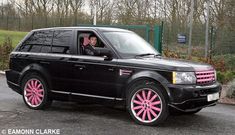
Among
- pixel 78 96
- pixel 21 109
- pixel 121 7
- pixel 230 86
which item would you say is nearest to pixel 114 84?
pixel 78 96

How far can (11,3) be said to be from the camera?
55688mm

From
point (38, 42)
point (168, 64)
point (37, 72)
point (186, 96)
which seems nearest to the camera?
point (186, 96)

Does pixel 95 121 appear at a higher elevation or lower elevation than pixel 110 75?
lower

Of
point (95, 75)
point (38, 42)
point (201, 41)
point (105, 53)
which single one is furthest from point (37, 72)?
point (201, 41)

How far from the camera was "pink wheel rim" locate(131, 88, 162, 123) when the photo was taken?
22.4 ft

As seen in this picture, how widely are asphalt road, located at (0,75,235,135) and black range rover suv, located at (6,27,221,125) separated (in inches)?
10.5

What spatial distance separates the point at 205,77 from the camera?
22.9 feet

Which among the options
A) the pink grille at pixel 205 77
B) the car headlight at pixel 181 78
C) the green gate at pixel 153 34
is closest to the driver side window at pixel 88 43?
the car headlight at pixel 181 78

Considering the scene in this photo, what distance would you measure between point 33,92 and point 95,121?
5.69 ft

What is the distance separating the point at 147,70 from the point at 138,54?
2.37ft

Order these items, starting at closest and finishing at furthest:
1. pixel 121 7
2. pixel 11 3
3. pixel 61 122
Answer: pixel 61 122 → pixel 121 7 → pixel 11 3

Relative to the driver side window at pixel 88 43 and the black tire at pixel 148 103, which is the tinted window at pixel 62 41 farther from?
the black tire at pixel 148 103

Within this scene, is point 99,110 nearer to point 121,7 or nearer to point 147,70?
point 147,70

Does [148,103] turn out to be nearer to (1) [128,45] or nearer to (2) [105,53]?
(2) [105,53]
